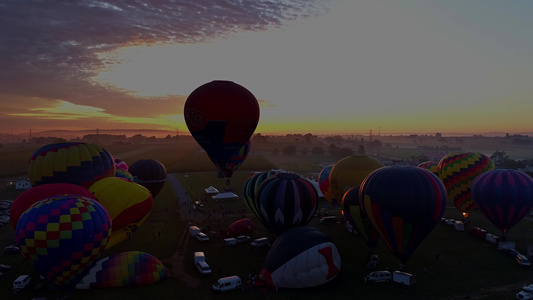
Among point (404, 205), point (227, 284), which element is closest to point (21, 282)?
point (227, 284)

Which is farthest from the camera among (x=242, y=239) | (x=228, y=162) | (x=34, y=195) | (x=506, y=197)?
(x=228, y=162)

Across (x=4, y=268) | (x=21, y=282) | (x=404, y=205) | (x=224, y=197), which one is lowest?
(x=4, y=268)

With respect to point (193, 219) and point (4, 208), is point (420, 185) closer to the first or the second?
point (193, 219)

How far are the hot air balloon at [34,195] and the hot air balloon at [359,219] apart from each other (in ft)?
54.4

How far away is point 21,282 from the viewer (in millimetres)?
18734

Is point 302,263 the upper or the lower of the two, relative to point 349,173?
lower

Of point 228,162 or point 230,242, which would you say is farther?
point 228,162

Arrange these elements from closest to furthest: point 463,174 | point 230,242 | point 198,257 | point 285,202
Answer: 1. point 198,257
2. point 285,202
3. point 230,242
4. point 463,174

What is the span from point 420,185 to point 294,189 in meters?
7.93

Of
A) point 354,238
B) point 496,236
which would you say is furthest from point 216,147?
point 496,236

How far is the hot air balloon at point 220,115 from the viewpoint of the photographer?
24.2 metres

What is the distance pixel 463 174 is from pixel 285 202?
18.7m

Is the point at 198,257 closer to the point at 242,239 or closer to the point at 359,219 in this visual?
the point at 242,239

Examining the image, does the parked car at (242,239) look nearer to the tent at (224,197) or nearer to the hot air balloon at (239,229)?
the hot air balloon at (239,229)
